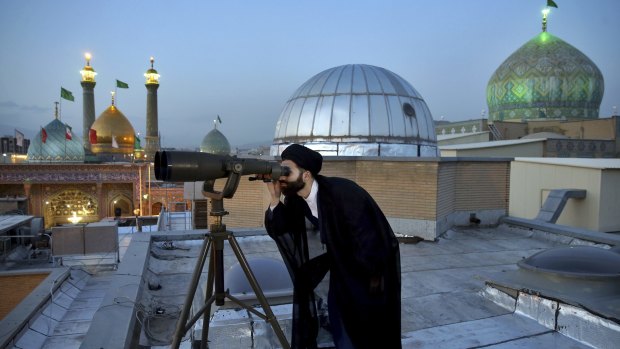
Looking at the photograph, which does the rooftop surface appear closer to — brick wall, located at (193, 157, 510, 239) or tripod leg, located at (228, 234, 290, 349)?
tripod leg, located at (228, 234, 290, 349)

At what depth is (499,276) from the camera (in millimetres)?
4066

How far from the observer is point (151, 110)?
32031 millimetres

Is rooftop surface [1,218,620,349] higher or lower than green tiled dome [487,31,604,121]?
lower

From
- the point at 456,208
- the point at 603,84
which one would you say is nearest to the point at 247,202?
the point at 456,208

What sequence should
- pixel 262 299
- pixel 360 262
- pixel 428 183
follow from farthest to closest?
pixel 428 183 → pixel 262 299 → pixel 360 262

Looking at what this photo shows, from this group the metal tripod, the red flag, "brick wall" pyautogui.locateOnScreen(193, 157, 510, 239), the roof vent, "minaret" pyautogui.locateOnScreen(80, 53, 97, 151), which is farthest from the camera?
"minaret" pyautogui.locateOnScreen(80, 53, 97, 151)

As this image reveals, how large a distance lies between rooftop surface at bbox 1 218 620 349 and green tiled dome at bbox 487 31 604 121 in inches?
915

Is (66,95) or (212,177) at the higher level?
(66,95)

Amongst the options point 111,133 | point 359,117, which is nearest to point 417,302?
point 359,117

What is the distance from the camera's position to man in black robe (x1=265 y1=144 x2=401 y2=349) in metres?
1.86

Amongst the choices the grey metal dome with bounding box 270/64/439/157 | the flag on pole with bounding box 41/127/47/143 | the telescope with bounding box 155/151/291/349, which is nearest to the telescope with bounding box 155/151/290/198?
the telescope with bounding box 155/151/291/349

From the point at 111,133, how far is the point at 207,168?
104ft

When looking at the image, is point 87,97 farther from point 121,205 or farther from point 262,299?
point 262,299

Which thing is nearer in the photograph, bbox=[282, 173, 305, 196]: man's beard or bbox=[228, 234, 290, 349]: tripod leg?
bbox=[282, 173, 305, 196]: man's beard
